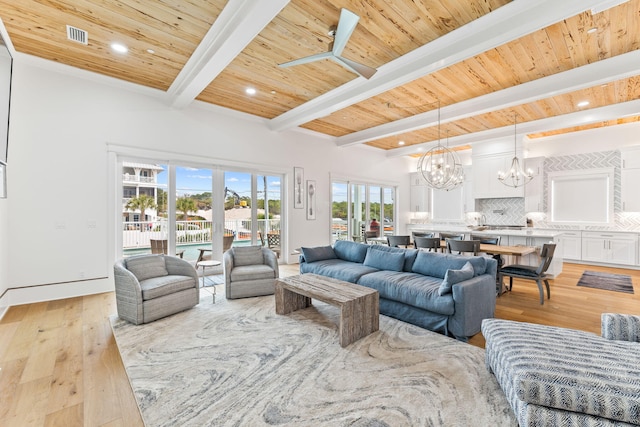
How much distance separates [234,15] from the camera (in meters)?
2.85

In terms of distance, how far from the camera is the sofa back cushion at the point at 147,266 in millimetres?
3575

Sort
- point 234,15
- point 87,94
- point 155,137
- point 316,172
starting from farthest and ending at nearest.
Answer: point 316,172
point 155,137
point 87,94
point 234,15

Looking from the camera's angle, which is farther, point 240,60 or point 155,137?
point 155,137

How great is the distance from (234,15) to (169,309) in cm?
325

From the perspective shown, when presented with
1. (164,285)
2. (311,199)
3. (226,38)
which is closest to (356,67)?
(226,38)

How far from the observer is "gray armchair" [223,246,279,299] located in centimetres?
411

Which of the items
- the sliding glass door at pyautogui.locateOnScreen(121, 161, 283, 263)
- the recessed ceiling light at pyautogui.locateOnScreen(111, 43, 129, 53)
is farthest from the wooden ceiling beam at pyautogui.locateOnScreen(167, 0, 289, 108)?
the sliding glass door at pyautogui.locateOnScreen(121, 161, 283, 263)

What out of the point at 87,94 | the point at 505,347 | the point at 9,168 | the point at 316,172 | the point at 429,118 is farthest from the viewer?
the point at 316,172

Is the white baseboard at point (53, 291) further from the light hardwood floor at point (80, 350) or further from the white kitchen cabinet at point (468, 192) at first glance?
the white kitchen cabinet at point (468, 192)

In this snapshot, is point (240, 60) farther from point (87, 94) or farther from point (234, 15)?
point (87, 94)

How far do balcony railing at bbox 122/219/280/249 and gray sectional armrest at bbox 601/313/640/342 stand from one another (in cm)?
555

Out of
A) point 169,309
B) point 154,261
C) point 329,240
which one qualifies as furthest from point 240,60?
point 329,240

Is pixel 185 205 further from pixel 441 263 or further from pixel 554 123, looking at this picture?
pixel 554 123

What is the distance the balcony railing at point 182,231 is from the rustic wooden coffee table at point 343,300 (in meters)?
2.77
